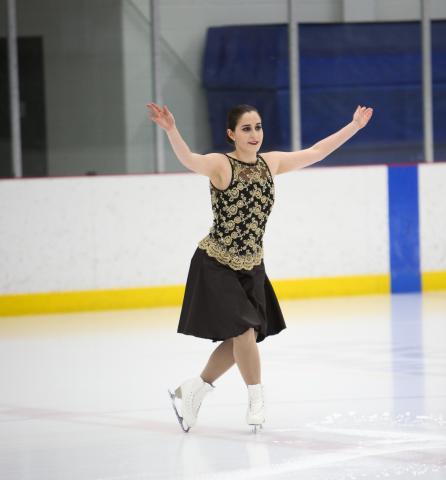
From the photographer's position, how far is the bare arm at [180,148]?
485 cm

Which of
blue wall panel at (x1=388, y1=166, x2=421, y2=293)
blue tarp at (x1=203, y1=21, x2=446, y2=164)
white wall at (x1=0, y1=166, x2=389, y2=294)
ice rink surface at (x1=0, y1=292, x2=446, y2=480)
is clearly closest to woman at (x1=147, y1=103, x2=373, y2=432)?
ice rink surface at (x1=0, y1=292, x2=446, y2=480)

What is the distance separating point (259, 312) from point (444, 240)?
17.6 ft

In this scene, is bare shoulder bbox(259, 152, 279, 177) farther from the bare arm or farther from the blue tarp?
the blue tarp

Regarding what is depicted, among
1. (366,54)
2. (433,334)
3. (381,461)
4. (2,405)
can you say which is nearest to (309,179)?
(366,54)

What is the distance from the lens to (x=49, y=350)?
25.2ft

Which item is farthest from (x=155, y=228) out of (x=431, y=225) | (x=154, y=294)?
(x=431, y=225)

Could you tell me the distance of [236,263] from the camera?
16.6ft

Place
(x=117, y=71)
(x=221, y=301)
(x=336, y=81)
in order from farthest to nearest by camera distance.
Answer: (x=336, y=81), (x=117, y=71), (x=221, y=301)

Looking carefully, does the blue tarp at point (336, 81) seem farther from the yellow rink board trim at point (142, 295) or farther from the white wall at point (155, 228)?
the yellow rink board trim at point (142, 295)

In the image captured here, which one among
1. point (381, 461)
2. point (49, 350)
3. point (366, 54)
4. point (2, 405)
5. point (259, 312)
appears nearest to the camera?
point (381, 461)

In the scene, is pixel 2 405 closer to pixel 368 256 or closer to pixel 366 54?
pixel 368 256

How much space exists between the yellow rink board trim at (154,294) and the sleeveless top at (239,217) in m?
4.56

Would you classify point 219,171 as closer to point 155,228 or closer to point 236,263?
point 236,263

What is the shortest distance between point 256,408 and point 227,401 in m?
0.82
